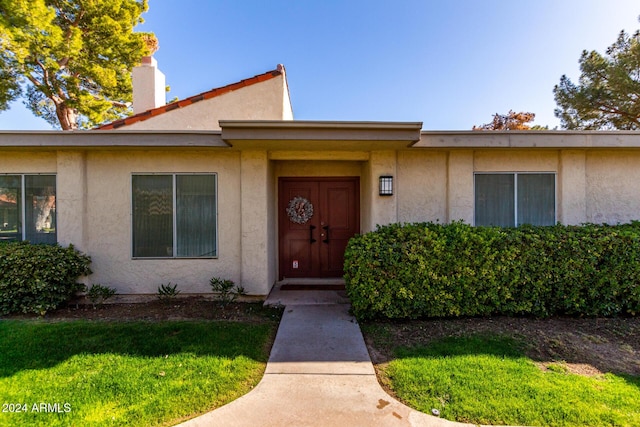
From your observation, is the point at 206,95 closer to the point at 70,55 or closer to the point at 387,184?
the point at 387,184

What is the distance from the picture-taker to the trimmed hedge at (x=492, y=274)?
14.6ft

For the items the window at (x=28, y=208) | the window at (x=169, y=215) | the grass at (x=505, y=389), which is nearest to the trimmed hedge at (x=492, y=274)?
the grass at (x=505, y=389)

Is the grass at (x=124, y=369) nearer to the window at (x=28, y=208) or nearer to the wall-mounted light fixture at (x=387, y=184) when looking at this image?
the window at (x=28, y=208)

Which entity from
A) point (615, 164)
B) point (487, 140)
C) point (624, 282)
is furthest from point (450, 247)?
point (615, 164)

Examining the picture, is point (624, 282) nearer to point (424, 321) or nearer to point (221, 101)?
point (424, 321)

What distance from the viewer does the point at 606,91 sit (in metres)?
12.3

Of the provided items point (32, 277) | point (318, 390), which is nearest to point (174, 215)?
point (32, 277)

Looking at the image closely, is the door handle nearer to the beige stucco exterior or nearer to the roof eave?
the beige stucco exterior

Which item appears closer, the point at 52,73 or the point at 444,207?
the point at 444,207

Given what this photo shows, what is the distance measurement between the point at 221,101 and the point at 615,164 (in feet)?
29.2

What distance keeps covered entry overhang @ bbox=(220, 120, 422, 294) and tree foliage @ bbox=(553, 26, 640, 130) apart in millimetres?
12934

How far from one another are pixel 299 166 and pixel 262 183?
5.04ft

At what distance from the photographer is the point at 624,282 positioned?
4562 mm

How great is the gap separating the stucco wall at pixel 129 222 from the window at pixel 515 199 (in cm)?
479
